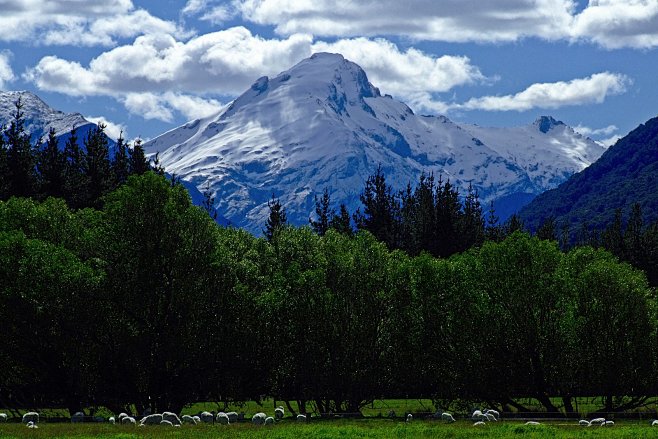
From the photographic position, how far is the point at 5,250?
83938mm

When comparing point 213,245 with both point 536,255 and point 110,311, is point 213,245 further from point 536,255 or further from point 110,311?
point 536,255

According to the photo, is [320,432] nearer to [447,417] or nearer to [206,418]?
[206,418]

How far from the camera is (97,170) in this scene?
560 feet

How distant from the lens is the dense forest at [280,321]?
274 feet

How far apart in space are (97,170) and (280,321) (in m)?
89.8

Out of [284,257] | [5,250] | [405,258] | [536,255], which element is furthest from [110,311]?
[536,255]

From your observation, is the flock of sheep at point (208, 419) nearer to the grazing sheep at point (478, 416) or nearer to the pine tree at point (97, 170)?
the grazing sheep at point (478, 416)

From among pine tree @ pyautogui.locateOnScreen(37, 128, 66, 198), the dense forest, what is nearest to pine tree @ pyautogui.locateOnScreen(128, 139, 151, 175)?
pine tree @ pyautogui.locateOnScreen(37, 128, 66, 198)

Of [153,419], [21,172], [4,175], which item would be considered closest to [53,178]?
[21,172]

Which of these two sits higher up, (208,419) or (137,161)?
(137,161)

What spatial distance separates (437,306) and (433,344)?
3.80 metres

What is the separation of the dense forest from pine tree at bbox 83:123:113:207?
65.8 m

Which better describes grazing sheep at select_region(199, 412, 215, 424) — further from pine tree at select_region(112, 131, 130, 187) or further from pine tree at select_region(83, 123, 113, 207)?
pine tree at select_region(112, 131, 130, 187)

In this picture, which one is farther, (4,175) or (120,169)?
(120,169)
